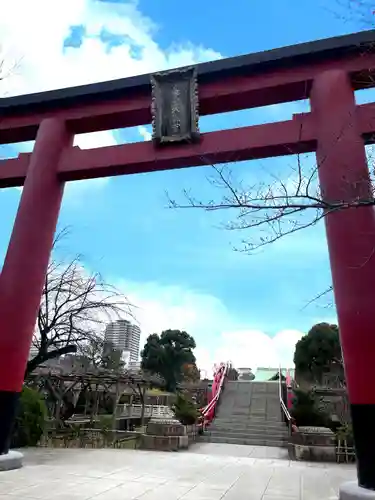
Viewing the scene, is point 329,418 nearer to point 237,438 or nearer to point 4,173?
point 237,438

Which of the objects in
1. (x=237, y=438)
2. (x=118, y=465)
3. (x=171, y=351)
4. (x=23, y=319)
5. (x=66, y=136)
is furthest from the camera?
(x=171, y=351)

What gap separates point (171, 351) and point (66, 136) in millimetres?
35741

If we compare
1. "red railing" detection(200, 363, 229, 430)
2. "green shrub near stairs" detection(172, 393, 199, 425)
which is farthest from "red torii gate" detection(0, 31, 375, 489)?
"red railing" detection(200, 363, 229, 430)

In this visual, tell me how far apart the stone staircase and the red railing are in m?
0.20

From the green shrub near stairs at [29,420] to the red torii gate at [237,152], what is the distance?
128 inches

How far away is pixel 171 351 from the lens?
41688 millimetres

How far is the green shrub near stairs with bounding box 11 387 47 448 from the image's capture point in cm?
934

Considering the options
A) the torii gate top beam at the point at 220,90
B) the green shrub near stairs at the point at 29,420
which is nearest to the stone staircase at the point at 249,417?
the green shrub near stairs at the point at 29,420

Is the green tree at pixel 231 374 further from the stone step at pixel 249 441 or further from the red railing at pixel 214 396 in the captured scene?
the stone step at pixel 249 441

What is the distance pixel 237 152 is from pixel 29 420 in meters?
7.69

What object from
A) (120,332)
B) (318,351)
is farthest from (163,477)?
(318,351)

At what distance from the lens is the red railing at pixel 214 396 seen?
13.8 meters

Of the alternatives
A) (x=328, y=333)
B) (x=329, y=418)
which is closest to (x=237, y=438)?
(x=329, y=418)

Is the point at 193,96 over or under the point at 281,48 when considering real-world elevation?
under
